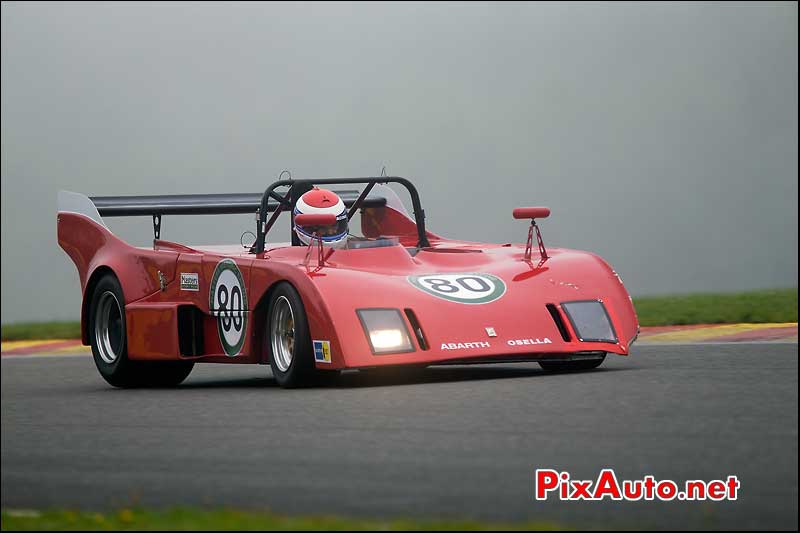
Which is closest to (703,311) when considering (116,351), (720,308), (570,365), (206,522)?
(720,308)

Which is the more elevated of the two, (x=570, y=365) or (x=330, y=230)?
(x=330, y=230)

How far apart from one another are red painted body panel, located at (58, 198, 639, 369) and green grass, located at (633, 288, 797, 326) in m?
4.04

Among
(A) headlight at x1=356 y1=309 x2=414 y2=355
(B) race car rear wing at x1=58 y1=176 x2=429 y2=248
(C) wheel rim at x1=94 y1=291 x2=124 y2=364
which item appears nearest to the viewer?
(A) headlight at x1=356 y1=309 x2=414 y2=355

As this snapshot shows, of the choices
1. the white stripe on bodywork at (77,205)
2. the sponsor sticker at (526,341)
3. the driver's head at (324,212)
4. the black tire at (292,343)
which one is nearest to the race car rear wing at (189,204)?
the white stripe on bodywork at (77,205)

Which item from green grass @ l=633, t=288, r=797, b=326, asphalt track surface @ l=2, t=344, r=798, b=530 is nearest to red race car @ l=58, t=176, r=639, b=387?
asphalt track surface @ l=2, t=344, r=798, b=530

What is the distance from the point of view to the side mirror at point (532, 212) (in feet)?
36.6

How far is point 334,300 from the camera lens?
380 inches

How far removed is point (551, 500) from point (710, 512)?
61 cm

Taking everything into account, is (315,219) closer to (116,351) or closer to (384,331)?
(384,331)

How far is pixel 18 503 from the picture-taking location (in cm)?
598

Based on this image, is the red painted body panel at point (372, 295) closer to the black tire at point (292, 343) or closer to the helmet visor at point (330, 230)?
the black tire at point (292, 343)

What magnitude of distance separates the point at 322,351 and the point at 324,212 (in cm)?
210

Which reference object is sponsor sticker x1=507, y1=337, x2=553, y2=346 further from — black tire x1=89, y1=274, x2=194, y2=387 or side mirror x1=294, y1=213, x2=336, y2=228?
black tire x1=89, y1=274, x2=194, y2=387

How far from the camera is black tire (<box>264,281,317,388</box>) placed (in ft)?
32.0
